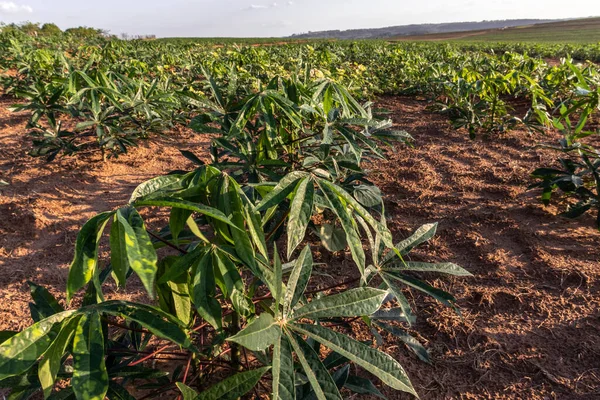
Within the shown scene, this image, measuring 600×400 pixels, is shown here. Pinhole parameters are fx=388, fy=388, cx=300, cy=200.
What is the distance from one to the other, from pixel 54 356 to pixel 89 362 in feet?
0.24

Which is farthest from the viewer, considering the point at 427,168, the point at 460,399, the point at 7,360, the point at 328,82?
the point at 427,168

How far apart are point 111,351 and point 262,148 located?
0.84m

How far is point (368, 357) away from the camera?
67 centimetres

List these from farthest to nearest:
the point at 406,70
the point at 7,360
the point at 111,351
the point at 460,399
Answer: the point at 406,70, the point at 460,399, the point at 111,351, the point at 7,360

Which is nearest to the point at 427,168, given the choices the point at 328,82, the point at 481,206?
the point at 481,206

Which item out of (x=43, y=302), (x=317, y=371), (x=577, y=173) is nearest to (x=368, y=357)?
(x=317, y=371)

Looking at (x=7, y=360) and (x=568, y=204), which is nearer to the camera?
(x=7, y=360)

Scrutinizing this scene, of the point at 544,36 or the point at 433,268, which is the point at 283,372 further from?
the point at 544,36

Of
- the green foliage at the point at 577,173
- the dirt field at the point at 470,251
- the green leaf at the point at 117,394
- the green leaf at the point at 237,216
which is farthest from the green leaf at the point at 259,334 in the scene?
the green foliage at the point at 577,173

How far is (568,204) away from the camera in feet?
7.76

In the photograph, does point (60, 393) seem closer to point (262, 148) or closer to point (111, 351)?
point (111, 351)

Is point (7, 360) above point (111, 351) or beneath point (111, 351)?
above

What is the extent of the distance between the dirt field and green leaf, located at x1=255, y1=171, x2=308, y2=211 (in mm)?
906

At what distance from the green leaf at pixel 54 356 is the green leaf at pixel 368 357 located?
1.25 ft
